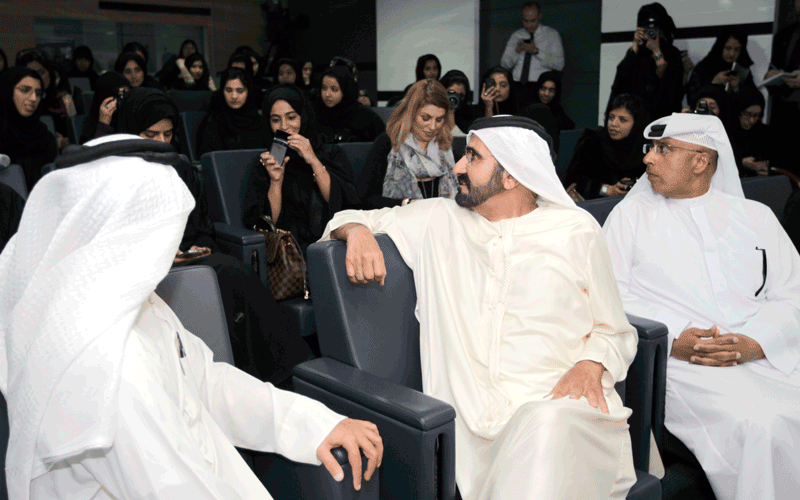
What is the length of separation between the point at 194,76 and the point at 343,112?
3227 mm

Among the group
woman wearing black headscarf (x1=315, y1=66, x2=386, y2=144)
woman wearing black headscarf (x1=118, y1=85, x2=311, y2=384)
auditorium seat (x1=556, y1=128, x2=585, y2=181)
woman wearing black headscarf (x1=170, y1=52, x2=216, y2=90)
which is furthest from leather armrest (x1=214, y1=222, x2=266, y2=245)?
woman wearing black headscarf (x1=170, y1=52, x2=216, y2=90)

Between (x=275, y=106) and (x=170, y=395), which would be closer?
(x=170, y=395)

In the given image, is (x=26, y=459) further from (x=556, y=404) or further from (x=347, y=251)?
(x=556, y=404)

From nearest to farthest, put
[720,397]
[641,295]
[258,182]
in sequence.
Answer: [720,397], [641,295], [258,182]

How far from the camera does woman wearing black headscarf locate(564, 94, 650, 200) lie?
174 inches

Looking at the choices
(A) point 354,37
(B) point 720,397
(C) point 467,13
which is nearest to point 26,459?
(B) point 720,397

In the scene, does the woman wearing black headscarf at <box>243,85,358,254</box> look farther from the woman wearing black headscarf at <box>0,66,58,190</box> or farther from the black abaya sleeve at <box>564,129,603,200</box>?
the woman wearing black headscarf at <box>0,66,58,190</box>

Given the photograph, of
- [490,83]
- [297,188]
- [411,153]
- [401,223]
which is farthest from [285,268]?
[490,83]

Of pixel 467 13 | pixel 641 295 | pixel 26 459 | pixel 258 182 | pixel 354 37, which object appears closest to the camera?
pixel 26 459

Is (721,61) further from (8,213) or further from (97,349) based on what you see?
(97,349)

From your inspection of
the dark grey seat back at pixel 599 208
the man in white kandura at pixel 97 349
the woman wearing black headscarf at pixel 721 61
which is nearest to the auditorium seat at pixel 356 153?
the dark grey seat back at pixel 599 208

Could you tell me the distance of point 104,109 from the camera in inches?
170

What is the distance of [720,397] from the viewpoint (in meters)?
2.02

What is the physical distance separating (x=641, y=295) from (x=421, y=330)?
978mm
